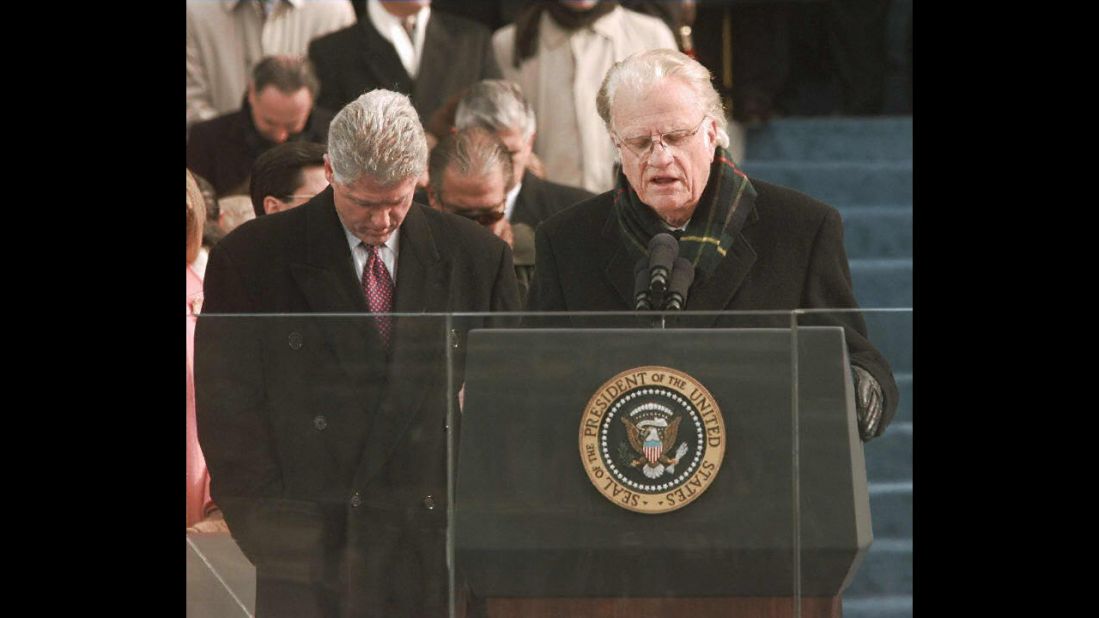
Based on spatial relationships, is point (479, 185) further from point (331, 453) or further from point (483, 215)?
point (331, 453)

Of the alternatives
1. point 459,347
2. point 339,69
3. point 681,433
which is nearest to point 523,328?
point 459,347

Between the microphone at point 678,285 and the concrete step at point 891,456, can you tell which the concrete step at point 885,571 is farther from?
the microphone at point 678,285

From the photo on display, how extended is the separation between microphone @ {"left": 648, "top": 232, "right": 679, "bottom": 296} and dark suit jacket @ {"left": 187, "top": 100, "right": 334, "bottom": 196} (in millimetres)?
1980

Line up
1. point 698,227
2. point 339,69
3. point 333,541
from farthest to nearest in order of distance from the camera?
point 339,69
point 698,227
point 333,541

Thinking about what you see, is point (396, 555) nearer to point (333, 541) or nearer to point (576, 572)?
point (333, 541)

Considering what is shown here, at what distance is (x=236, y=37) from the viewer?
21.7 feet

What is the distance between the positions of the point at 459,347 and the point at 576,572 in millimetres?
564

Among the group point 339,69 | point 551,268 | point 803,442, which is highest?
point 339,69

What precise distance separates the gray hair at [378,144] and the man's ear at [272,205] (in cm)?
27

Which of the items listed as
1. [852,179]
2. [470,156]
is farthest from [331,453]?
[852,179]

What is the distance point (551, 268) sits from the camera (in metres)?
5.02

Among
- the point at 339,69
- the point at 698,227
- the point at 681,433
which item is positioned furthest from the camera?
the point at 339,69

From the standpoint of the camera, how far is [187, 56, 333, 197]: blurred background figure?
20.2ft

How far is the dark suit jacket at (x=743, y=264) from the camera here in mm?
4801
